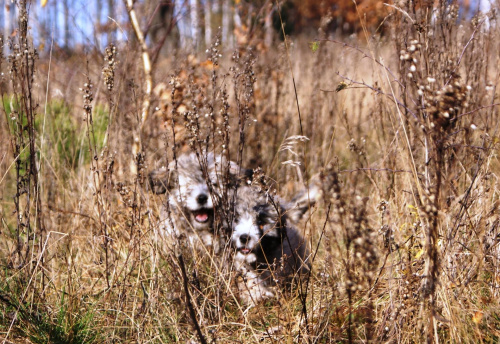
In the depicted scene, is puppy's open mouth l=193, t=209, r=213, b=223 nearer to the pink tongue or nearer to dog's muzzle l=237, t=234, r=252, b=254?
the pink tongue

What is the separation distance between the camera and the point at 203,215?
10.6 ft

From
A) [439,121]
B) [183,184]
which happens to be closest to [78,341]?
[183,184]

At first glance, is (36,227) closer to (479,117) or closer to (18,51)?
(18,51)

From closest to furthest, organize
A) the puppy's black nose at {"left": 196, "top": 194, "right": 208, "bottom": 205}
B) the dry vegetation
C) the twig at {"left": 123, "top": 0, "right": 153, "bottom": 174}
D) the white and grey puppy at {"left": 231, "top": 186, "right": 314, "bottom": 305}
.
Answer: the dry vegetation
the white and grey puppy at {"left": 231, "top": 186, "right": 314, "bottom": 305}
the puppy's black nose at {"left": 196, "top": 194, "right": 208, "bottom": 205}
the twig at {"left": 123, "top": 0, "right": 153, "bottom": 174}

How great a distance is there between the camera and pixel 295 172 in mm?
4719

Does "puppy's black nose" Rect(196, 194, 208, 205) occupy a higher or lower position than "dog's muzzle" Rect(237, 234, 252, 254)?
higher

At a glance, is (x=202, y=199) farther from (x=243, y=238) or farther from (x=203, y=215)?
(x=243, y=238)

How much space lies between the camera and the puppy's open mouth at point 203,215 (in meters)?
3.23

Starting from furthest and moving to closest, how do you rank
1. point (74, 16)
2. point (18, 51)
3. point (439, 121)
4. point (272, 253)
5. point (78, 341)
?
1. point (74, 16)
2. point (272, 253)
3. point (18, 51)
4. point (78, 341)
5. point (439, 121)

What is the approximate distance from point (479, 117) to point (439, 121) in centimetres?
218

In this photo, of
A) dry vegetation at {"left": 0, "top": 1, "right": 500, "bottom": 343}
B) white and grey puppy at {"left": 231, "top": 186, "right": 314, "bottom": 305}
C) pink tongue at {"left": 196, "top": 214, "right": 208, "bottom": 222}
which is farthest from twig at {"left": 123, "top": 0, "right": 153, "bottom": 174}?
white and grey puppy at {"left": 231, "top": 186, "right": 314, "bottom": 305}

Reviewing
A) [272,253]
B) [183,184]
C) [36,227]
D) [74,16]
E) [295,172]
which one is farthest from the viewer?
[295,172]

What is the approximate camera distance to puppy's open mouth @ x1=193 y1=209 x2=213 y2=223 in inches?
127

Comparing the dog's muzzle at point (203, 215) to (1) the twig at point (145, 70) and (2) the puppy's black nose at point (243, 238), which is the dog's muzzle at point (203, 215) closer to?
(2) the puppy's black nose at point (243, 238)
